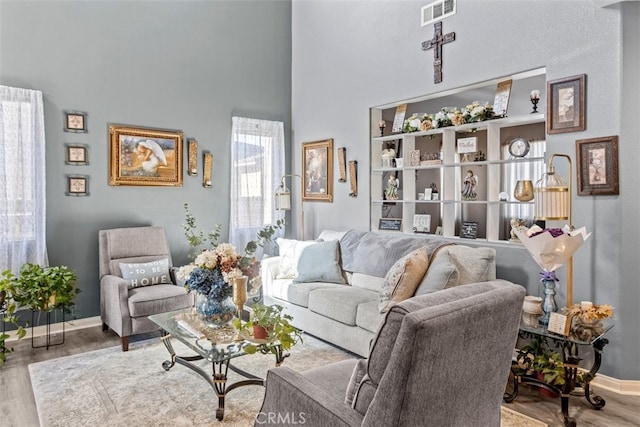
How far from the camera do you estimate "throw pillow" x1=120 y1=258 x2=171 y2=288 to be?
4.20 meters

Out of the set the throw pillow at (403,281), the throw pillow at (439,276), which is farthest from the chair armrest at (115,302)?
the throw pillow at (439,276)

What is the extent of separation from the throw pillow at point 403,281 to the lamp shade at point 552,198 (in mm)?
964

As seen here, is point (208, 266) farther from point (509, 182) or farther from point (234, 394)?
point (509, 182)

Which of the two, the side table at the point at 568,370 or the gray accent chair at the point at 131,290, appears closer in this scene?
the side table at the point at 568,370

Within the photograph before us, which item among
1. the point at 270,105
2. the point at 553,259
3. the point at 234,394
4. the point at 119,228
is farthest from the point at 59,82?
the point at 553,259

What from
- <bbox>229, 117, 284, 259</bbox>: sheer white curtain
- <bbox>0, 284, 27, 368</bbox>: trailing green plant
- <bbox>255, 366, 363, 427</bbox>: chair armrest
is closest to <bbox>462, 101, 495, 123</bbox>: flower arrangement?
<bbox>229, 117, 284, 259</bbox>: sheer white curtain

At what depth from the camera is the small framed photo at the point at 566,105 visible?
10.6ft

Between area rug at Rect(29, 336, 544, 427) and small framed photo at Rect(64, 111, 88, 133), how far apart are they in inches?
89.7

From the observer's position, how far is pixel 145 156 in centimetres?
496

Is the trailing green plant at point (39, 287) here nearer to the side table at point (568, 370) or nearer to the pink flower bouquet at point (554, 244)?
the side table at point (568, 370)

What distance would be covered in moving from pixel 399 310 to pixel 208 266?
71.5 inches

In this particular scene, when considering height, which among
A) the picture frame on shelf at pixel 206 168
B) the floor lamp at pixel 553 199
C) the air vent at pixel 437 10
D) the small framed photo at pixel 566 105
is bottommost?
the floor lamp at pixel 553 199

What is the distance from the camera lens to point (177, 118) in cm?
521

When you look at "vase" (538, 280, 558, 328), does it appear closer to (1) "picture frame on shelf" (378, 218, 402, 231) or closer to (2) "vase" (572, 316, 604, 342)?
(2) "vase" (572, 316, 604, 342)
